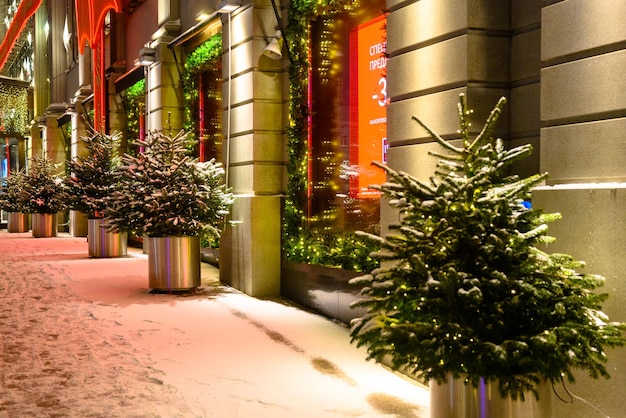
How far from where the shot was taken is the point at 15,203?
30812mm

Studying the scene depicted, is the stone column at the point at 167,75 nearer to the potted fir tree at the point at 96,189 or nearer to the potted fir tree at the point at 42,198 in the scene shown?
the potted fir tree at the point at 96,189

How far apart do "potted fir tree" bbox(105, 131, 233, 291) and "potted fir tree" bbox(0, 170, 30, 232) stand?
17.2 meters

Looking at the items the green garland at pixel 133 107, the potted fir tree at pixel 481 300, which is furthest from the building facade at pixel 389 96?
the potted fir tree at pixel 481 300

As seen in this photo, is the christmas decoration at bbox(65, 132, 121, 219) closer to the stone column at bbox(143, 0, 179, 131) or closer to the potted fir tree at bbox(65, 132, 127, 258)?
the potted fir tree at bbox(65, 132, 127, 258)

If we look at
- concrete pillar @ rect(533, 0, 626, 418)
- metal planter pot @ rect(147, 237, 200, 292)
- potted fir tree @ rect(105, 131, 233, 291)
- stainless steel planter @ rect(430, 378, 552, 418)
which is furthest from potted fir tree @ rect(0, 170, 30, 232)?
stainless steel planter @ rect(430, 378, 552, 418)

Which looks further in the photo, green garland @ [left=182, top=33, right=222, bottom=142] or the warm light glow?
green garland @ [left=182, top=33, right=222, bottom=142]

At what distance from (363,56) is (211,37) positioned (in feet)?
19.7

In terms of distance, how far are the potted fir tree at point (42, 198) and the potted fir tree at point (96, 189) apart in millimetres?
8632

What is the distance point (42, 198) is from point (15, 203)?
4.25 m

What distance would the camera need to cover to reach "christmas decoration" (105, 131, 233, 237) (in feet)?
39.5

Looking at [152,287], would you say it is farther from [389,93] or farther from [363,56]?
[389,93]

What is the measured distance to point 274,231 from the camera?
12.0 meters

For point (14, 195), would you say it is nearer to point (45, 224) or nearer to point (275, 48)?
point (45, 224)

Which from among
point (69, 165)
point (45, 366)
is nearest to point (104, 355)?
point (45, 366)
